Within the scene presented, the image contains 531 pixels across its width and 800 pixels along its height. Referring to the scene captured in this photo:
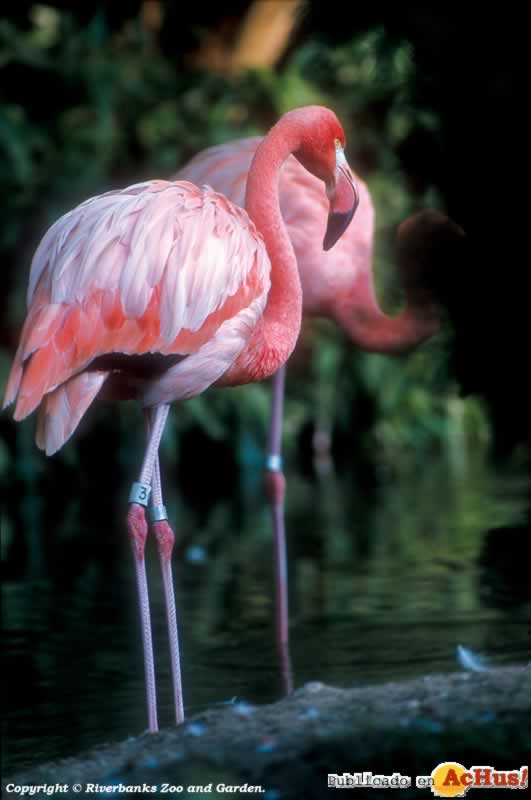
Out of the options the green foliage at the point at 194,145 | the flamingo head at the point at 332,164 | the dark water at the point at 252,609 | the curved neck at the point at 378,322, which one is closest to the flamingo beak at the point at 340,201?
the flamingo head at the point at 332,164

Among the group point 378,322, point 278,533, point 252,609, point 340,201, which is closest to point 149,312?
point 340,201

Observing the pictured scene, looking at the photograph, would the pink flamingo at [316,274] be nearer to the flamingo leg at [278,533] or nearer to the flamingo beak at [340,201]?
the flamingo leg at [278,533]

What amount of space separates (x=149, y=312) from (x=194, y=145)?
952 cm

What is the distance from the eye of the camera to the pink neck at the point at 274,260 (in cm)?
530

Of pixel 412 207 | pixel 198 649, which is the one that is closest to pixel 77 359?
pixel 198 649

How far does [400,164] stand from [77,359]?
1008 mm

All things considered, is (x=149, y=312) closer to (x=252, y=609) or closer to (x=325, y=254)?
(x=325, y=254)

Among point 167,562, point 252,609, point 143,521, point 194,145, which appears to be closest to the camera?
point 143,521

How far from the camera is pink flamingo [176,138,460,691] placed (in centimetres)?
691

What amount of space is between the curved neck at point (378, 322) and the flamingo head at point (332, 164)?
1883 mm

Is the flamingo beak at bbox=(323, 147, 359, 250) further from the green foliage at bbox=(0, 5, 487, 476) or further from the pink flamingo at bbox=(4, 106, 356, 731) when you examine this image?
the green foliage at bbox=(0, 5, 487, 476)

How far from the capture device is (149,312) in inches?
191

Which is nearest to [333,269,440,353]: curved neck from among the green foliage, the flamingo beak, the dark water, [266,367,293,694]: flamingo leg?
[266,367,293,694]: flamingo leg

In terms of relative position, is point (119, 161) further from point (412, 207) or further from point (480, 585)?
point (480, 585)
